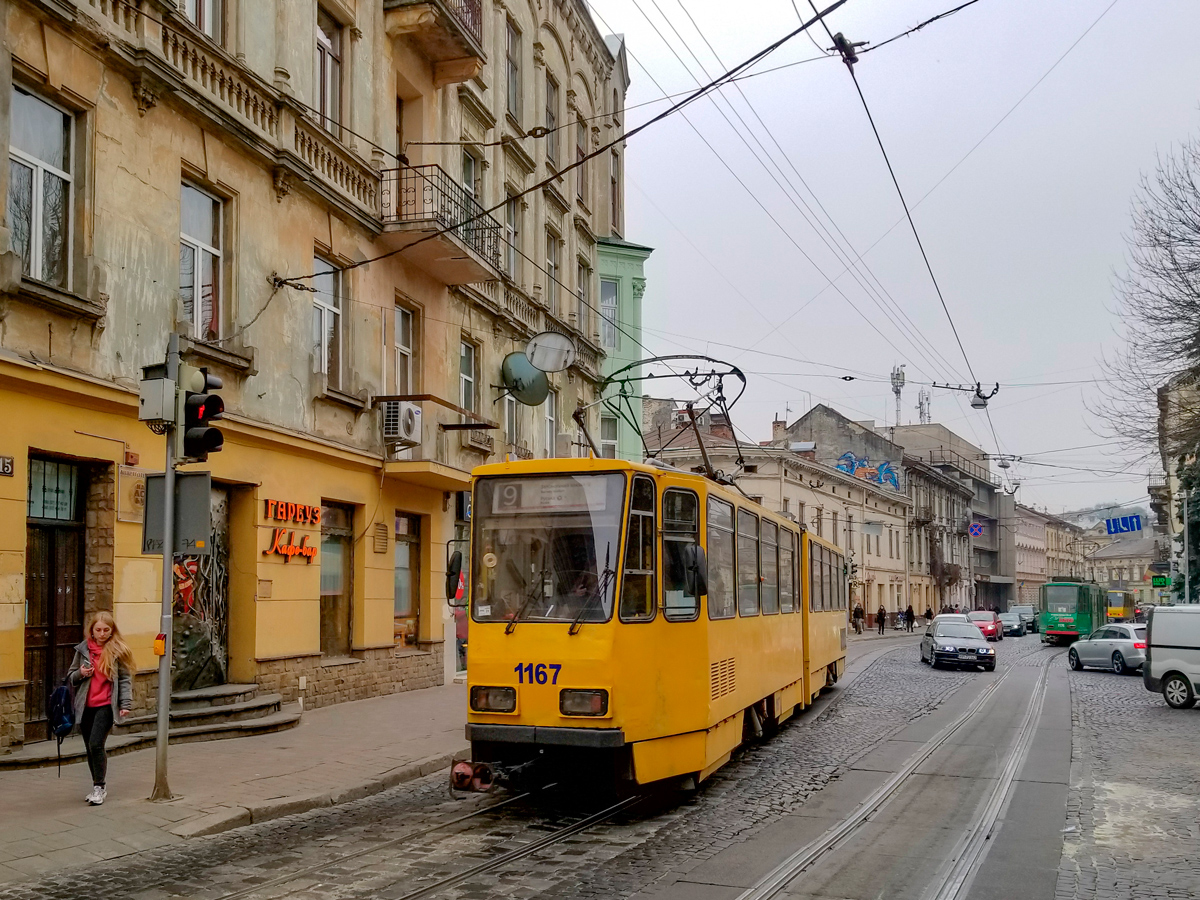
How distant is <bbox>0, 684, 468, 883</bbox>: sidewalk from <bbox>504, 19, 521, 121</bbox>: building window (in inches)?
621

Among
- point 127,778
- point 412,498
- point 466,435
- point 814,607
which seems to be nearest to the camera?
point 127,778

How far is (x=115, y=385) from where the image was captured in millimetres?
12211

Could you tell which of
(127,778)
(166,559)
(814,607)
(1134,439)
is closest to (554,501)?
(166,559)

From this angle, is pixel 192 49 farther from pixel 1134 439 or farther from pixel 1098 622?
pixel 1098 622

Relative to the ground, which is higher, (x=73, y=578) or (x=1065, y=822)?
(x=73, y=578)

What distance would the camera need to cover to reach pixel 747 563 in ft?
39.8

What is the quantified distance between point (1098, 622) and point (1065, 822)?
4790cm

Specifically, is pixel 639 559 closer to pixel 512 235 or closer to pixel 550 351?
pixel 550 351

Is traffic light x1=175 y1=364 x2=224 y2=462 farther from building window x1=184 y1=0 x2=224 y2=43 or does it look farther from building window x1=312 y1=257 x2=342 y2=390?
building window x1=312 y1=257 x2=342 y2=390

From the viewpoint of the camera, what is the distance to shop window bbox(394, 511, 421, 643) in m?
19.9

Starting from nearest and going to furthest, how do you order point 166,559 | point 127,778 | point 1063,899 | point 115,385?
1. point 1063,899
2. point 166,559
3. point 127,778
4. point 115,385

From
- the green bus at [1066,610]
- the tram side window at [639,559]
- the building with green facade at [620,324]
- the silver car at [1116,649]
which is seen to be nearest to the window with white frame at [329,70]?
the tram side window at [639,559]

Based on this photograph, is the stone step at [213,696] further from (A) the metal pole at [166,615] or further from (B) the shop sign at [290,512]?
(A) the metal pole at [166,615]

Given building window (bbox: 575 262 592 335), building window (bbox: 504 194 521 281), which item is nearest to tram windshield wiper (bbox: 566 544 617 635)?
building window (bbox: 504 194 521 281)
